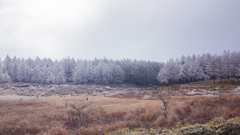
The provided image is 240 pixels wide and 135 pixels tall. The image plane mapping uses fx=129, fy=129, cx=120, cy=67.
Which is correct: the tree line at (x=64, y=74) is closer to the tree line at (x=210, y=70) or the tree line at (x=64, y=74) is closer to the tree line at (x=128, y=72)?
the tree line at (x=128, y=72)

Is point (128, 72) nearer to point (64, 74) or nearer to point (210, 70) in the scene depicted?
point (64, 74)

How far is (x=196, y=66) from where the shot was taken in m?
65.9

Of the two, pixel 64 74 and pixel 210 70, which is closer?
pixel 210 70

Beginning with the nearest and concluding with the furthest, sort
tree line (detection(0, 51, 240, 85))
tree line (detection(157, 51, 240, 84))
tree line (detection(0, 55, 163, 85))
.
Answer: tree line (detection(157, 51, 240, 84)) < tree line (detection(0, 51, 240, 85)) < tree line (detection(0, 55, 163, 85))

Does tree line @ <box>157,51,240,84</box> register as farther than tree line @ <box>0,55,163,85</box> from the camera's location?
No

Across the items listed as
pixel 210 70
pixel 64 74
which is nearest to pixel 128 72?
pixel 64 74

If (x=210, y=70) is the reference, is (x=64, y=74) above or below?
below

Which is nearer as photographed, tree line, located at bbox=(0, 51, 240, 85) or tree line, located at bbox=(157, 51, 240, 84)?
tree line, located at bbox=(157, 51, 240, 84)

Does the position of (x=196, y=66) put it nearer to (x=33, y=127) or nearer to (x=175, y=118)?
(x=175, y=118)

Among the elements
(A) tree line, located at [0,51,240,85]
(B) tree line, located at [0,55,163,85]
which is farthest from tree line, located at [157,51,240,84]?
(B) tree line, located at [0,55,163,85]

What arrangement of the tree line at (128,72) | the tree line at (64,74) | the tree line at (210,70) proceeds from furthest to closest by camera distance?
the tree line at (64,74) → the tree line at (128,72) → the tree line at (210,70)

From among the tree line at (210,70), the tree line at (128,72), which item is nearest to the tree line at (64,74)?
the tree line at (128,72)

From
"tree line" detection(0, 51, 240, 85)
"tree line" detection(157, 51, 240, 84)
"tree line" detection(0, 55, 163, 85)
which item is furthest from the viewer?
"tree line" detection(0, 55, 163, 85)

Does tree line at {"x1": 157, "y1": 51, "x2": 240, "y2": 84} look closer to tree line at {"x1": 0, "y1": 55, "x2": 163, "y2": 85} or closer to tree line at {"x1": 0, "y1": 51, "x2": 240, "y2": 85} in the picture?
tree line at {"x1": 0, "y1": 51, "x2": 240, "y2": 85}
